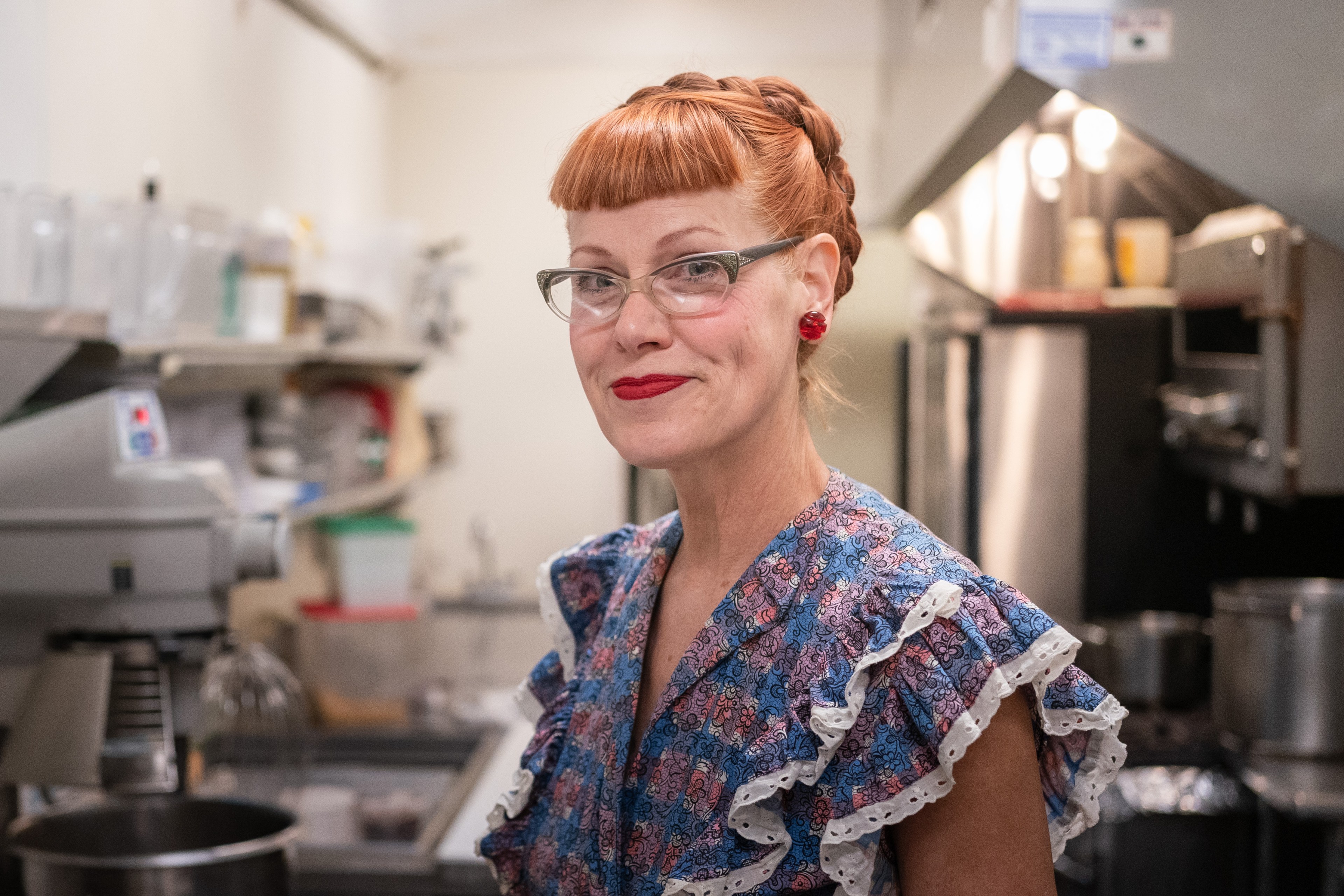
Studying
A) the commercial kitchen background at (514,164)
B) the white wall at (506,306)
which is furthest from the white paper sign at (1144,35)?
the white wall at (506,306)

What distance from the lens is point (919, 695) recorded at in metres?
0.96

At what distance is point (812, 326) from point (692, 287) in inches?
4.9

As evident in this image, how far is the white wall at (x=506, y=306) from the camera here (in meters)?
4.86

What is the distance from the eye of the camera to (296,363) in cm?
279

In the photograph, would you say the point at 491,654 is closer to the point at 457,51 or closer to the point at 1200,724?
the point at 1200,724

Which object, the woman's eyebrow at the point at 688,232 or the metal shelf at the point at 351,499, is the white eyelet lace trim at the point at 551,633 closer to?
the woman's eyebrow at the point at 688,232

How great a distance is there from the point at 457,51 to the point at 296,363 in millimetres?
2450

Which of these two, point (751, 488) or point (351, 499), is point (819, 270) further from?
point (351, 499)

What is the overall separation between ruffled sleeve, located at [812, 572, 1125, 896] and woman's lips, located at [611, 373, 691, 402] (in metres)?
0.23

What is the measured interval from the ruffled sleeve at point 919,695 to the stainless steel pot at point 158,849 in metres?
A: 0.81

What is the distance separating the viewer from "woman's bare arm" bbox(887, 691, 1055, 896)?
0.95 meters

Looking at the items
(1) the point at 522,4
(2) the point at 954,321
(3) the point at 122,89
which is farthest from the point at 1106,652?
(1) the point at 522,4

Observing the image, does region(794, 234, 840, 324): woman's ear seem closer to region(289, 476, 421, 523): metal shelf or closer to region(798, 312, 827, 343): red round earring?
region(798, 312, 827, 343): red round earring

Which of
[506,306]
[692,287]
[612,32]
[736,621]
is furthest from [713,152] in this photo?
[612,32]
